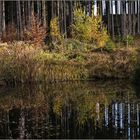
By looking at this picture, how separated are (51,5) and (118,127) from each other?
1448 inches

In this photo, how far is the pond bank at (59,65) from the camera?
3056 cm

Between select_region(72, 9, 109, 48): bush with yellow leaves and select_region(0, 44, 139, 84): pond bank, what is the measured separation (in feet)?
26.0

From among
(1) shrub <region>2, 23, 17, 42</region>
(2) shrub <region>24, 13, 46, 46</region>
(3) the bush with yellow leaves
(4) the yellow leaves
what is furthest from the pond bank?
(1) shrub <region>2, 23, 17, 42</region>

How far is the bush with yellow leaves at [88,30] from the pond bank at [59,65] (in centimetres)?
792

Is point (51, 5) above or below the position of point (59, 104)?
above

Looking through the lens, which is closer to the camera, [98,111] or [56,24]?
[98,111]

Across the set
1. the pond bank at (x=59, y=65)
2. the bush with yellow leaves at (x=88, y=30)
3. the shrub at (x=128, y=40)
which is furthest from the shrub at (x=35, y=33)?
the shrub at (x=128, y=40)

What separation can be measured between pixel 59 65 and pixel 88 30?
37.5ft

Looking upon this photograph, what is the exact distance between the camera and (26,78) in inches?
1208

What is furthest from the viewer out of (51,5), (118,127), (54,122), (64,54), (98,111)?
(51,5)

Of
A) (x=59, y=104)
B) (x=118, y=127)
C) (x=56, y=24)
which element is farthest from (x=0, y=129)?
(x=56, y=24)

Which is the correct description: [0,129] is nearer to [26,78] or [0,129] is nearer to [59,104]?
[59,104]

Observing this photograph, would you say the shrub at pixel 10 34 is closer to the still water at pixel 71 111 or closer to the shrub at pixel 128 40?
the shrub at pixel 128 40

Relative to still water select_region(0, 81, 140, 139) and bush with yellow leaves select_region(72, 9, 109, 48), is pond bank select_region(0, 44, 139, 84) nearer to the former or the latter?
still water select_region(0, 81, 140, 139)
